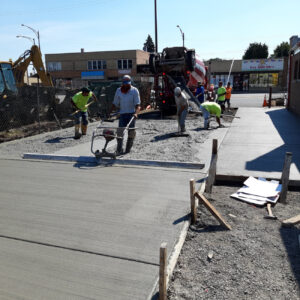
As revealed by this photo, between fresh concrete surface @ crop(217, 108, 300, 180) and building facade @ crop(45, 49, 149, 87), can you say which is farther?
building facade @ crop(45, 49, 149, 87)

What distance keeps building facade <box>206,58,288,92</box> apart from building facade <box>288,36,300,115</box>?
2878 centimetres

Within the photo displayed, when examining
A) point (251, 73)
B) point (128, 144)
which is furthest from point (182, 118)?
point (251, 73)

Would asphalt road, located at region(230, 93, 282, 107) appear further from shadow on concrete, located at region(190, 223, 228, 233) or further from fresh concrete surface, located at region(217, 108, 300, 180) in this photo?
shadow on concrete, located at region(190, 223, 228, 233)

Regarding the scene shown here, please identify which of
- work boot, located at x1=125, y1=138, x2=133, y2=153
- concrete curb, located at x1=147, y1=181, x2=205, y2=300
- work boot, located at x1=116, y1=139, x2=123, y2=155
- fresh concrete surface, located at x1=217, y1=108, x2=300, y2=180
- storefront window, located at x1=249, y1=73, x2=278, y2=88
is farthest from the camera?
storefront window, located at x1=249, y1=73, x2=278, y2=88

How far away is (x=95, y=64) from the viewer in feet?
189

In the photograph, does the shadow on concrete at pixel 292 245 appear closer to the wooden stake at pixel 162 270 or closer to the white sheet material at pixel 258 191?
the white sheet material at pixel 258 191

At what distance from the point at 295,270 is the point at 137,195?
2655 millimetres

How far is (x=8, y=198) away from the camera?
5.10 meters

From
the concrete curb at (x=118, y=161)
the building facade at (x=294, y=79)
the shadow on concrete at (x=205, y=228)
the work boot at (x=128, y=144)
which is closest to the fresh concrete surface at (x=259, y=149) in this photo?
the concrete curb at (x=118, y=161)

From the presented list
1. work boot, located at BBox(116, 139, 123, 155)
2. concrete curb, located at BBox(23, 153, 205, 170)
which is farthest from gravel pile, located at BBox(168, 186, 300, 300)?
work boot, located at BBox(116, 139, 123, 155)

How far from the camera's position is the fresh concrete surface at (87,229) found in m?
2.88

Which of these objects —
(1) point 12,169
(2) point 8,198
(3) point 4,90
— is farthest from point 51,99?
(2) point 8,198

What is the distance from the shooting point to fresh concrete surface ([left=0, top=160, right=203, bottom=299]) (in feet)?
9.44

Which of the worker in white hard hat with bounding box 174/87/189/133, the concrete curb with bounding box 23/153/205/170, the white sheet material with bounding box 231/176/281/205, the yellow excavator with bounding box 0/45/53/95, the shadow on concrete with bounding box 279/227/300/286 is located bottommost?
the shadow on concrete with bounding box 279/227/300/286
